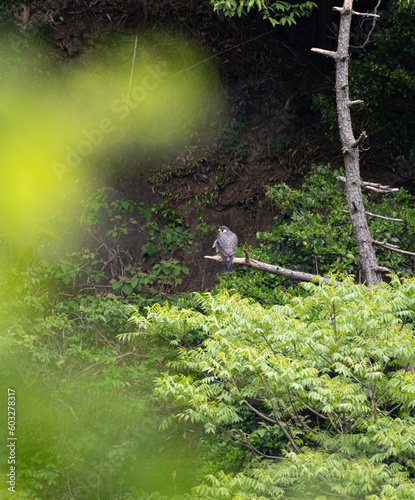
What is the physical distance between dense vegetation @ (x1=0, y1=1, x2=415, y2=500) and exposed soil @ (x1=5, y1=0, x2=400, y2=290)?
46 centimetres

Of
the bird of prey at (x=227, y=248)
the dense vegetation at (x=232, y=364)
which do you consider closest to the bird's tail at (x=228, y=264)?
the bird of prey at (x=227, y=248)

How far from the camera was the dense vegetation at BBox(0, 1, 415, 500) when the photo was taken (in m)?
3.71

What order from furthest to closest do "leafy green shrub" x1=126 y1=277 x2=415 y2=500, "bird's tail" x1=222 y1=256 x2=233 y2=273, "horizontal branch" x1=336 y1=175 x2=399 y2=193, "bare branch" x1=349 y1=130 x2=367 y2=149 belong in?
"bird's tail" x1=222 y1=256 x2=233 y2=273, "horizontal branch" x1=336 y1=175 x2=399 y2=193, "bare branch" x1=349 y1=130 x2=367 y2=149, "leafy green shrub" x1=126 y1=277 x2=415 y2=500

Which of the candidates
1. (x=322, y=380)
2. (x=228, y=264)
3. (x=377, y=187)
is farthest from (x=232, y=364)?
(x=228, y=264)

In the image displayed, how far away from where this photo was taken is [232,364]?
3611 mm

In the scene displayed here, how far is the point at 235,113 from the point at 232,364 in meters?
8.64

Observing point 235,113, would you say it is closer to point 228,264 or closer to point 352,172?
point 228,264

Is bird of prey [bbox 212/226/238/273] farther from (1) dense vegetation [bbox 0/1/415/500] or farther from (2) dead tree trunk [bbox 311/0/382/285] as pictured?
(2) dead tree trunk [bbox 311/0/382/285]

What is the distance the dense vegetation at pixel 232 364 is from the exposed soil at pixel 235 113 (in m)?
0.46

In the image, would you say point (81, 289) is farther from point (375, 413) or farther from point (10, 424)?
point (375, 413)

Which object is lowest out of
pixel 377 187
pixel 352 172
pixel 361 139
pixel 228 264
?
pixel 228 264

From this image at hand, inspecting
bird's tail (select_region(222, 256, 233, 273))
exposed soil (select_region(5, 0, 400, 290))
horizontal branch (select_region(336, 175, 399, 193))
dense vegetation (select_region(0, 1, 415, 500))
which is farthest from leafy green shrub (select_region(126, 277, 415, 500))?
exposed soil (select_region(5, 0, 400, 290))

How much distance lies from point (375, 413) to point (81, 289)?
704cm

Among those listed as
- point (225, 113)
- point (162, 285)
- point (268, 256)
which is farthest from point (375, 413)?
point (225, 113)
